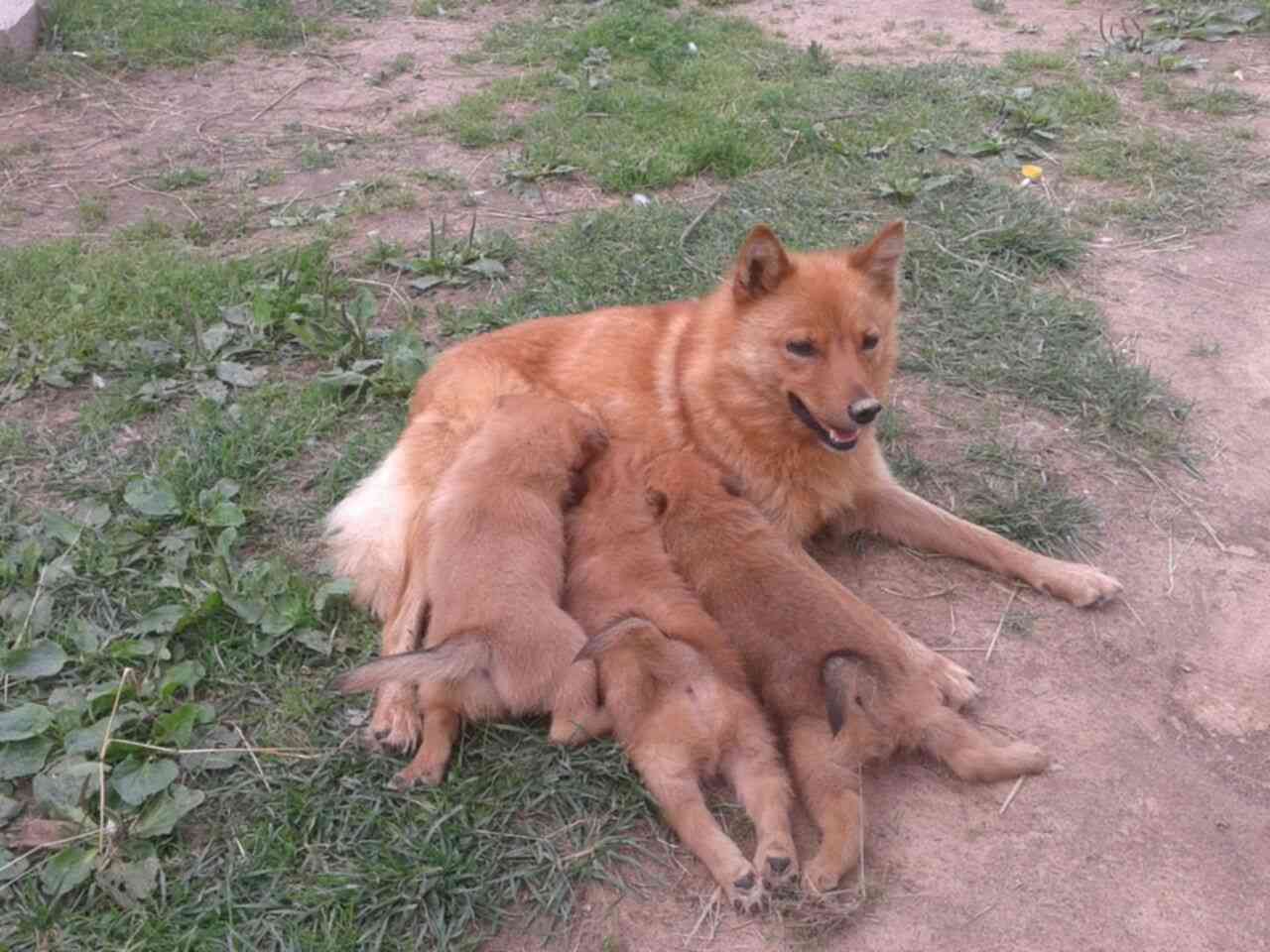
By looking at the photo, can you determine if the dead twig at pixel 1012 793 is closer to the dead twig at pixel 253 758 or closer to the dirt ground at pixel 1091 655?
the dirt ground at pixel 1091 655

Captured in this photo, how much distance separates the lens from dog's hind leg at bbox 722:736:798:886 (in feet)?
9.29

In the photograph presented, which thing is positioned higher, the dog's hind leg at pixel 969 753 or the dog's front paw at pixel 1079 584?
the dog's hind leg at pixel 969 753

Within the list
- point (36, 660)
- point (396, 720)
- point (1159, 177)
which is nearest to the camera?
point (396, 720)

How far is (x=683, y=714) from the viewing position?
304cm

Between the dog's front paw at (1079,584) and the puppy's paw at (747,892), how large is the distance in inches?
70.7

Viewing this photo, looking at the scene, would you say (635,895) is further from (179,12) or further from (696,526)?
(179,12)

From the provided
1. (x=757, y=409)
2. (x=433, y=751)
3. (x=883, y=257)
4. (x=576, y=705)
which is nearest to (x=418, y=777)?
(x=433, y=751)

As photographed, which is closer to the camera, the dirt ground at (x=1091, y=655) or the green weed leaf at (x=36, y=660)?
the dirt ground at (x=1091, y=655)

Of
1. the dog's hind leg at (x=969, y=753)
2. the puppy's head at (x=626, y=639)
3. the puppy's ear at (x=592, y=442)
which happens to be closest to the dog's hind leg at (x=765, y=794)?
the puppy's head at (x=626, y=639)

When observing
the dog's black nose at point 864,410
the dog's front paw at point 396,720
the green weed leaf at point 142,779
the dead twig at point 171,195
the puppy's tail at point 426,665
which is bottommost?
the dog's front paw at point 396,720

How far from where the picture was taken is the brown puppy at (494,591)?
125 inches

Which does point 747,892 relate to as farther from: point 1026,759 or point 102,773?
point 102,773

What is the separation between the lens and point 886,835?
304 cm

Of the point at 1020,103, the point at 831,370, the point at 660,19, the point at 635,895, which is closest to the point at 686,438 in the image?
the point at 831,370
